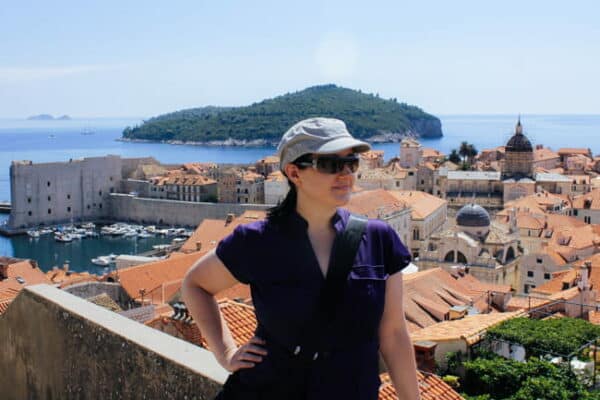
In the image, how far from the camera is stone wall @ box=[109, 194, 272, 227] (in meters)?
49.8

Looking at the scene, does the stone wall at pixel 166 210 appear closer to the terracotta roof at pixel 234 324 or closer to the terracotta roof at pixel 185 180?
the terracotta roof at pixel 185 180

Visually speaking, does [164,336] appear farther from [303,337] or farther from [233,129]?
[233,129]

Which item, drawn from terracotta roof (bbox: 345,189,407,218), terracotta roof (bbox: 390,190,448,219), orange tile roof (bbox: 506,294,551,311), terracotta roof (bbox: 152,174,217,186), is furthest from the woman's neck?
terracotta roof (bbox: 152,174,217,186)

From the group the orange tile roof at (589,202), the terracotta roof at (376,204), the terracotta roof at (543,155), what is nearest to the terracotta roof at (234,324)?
the terracotta roof at (376,204)

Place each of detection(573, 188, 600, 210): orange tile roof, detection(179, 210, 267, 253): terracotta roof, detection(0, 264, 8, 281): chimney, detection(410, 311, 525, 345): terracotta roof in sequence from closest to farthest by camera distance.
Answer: detection(410, 311, 525, 345): terracotta roof
detection(0, 264, 8, 281): chimney
detection(179, 210, 267, 253): terracotta roof
detection(573, 188, 600, 210): orange tile roof

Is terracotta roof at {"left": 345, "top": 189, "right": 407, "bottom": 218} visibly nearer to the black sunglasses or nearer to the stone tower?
the stone tower

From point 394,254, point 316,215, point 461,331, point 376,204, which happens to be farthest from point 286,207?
point 376,204

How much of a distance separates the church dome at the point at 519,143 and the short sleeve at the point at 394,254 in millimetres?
44950

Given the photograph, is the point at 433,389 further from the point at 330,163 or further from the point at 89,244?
the point at 89,244

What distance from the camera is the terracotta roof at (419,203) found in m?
34.0

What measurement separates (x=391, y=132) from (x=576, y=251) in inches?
4957

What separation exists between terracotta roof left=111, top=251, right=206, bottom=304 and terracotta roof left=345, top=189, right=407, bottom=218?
1087 cm

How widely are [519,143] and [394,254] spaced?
45572 millimetres

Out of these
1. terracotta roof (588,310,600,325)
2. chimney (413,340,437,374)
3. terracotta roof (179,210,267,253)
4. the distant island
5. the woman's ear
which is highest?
the distant island
